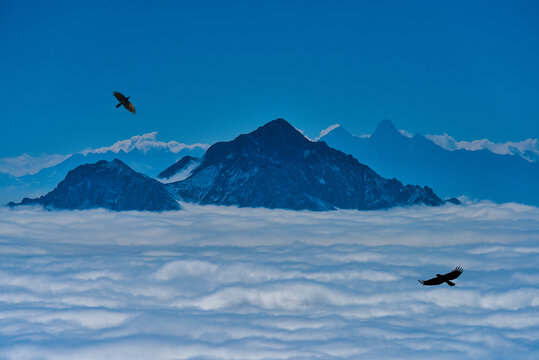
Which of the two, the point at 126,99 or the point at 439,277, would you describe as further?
the point at 126,99

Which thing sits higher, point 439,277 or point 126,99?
point 126,99
